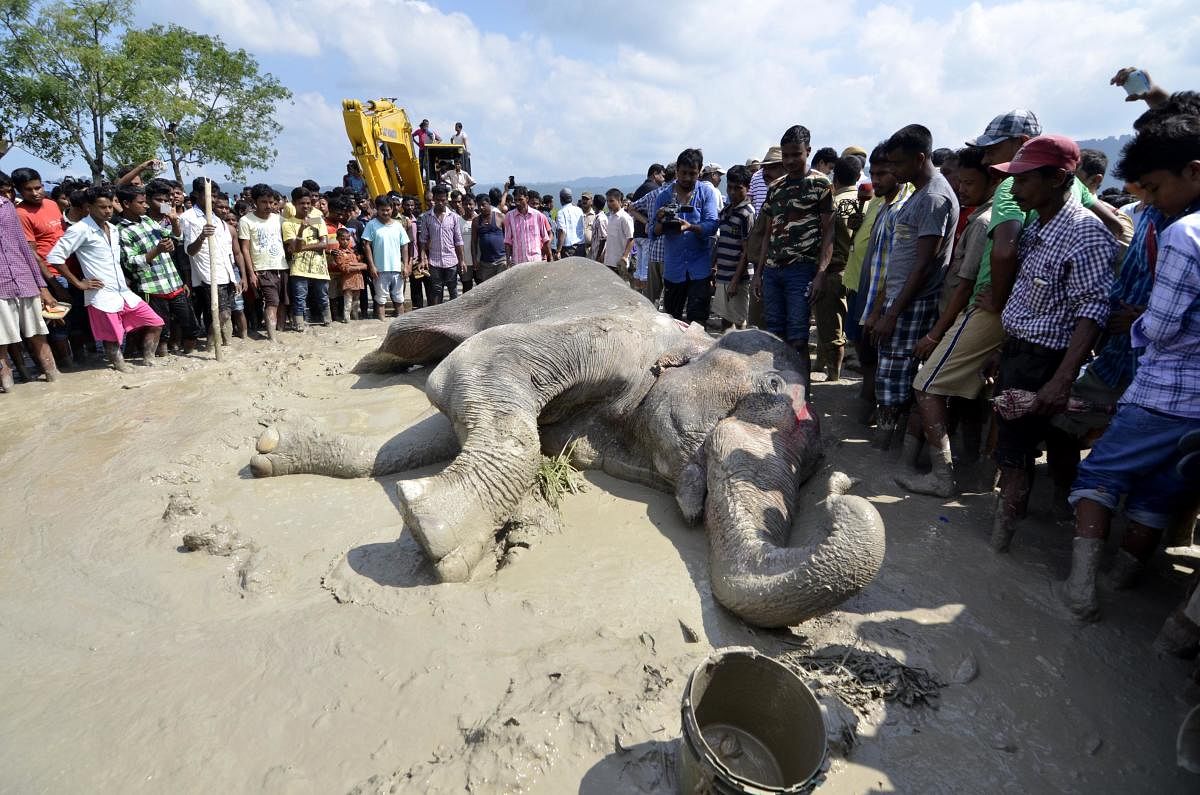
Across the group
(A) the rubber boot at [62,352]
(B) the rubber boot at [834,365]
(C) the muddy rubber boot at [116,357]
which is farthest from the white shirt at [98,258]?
(B) the rubber boot at [834,365]

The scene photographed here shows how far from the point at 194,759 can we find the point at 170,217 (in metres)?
7.30

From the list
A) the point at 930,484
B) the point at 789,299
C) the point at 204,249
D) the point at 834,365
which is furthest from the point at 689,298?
the point at 204,249

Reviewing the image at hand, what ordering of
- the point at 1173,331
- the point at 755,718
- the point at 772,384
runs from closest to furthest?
1. the point at 755,718
2. the point at 1173,331
3. the point at 772,384

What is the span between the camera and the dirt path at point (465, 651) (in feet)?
7.01

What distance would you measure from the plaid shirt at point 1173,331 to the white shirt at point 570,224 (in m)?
11.0

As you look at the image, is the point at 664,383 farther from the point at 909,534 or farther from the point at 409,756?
the point at 409,756

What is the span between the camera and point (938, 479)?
3.89 metres

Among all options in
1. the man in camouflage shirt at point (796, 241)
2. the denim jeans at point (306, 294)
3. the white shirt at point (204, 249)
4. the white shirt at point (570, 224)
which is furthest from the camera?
the white shirt at point (570, 224)

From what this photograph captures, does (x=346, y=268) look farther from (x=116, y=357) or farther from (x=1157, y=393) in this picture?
(x=1157, y=393)

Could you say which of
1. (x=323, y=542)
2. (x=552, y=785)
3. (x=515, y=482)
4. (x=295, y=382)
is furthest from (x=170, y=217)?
(x=552, y=785)

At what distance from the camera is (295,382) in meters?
6.31

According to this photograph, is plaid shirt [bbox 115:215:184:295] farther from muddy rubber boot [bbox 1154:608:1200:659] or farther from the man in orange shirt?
muddy rubber boot [bbox 1154:608:1200:659]

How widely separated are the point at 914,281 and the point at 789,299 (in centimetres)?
156

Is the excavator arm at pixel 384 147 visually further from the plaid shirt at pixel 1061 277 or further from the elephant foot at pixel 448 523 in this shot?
the plaid shirt at pixel 1061 277
